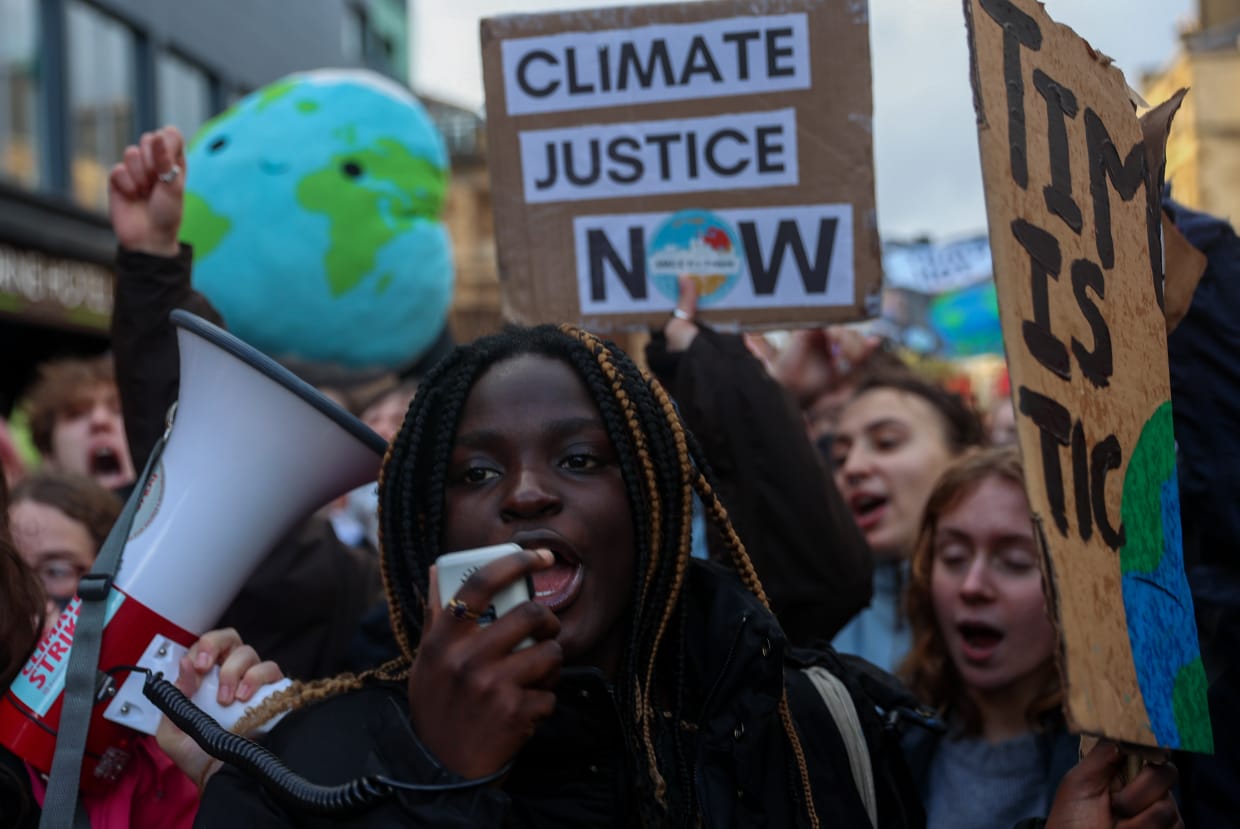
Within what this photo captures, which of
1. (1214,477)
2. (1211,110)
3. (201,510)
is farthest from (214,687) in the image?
(1211,110)

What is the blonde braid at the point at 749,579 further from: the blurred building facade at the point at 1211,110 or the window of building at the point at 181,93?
the window of building at the point at 181,93

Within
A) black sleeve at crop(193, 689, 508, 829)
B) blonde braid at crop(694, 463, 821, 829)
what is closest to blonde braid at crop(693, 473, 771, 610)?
blonde braid at crop(694, 463, 821, 829)

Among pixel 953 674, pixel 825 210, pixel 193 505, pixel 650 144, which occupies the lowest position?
pixel 953 674

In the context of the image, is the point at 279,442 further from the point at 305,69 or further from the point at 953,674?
A: the point at 305,69

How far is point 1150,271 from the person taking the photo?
163cm

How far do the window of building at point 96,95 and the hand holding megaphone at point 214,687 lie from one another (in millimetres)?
13147

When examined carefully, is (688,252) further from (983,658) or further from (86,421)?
(86,421)

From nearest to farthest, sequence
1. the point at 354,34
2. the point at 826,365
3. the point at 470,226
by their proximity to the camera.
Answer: the point at 826,365, the point at 354,34, the point at 470,226

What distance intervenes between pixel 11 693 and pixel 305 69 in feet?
57.3

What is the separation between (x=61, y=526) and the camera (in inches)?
118

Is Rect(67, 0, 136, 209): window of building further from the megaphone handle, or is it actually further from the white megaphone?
the megaphone handle

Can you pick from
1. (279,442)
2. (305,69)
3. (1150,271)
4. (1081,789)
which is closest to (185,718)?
(279,442)

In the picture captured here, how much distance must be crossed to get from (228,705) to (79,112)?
13.5 meters

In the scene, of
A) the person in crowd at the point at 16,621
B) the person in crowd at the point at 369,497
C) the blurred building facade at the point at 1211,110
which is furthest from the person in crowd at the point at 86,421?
the blurred building facade at the point at 1211,110
